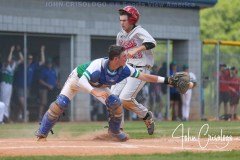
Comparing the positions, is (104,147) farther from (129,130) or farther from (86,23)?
(86,23)

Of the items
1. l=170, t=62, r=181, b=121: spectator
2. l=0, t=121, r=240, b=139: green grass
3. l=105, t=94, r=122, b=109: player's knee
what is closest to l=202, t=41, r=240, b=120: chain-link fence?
l=170, t=62, r=181, b=121: spectator

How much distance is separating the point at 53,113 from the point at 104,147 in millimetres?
1353

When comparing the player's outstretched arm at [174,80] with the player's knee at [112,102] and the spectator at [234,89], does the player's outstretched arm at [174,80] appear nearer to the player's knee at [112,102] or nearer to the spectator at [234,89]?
the player's knee at [112,102]

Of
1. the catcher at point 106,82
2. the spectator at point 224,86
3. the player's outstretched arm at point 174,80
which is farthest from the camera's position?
the spectator at point 224,86

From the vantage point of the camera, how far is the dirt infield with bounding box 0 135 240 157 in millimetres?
9719

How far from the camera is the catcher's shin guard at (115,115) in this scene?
→ 11.1 m

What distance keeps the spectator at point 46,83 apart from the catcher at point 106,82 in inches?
463

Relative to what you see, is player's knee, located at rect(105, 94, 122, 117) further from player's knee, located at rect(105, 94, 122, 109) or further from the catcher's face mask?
the catcher's face mask

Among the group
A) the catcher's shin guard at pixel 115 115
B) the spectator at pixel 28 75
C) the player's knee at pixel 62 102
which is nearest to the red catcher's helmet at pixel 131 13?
the catcher's shin guard at pixel 115 115

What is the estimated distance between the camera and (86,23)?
2494 cm

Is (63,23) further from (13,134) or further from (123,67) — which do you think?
(123,67)

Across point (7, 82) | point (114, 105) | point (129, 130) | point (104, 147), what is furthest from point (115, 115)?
point (7, 82)

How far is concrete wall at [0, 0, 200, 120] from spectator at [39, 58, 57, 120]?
1.22 metres

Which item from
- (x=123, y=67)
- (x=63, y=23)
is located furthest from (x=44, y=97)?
(x=123, y=67)
